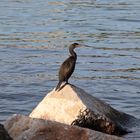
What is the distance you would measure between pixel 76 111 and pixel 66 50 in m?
8.03

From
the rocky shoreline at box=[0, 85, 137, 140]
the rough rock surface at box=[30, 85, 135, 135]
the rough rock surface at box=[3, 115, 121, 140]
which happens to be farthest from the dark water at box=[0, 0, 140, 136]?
the rough rock surface at box=[3, 115, 121, 140]

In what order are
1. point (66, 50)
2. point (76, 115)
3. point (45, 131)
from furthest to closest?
point (66, 50), point (76, 115), point (45, 131)

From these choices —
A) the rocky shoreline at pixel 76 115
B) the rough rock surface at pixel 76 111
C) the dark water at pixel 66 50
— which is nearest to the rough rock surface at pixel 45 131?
the rocky shoreline at pixel 76 115

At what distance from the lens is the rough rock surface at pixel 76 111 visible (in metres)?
9.40

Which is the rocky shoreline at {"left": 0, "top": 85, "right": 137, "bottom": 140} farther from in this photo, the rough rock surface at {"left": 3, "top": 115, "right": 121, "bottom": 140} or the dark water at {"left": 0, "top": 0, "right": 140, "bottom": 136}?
the dark water at {"left": 0, "top": 0, "right": 140, "bottom": 136}

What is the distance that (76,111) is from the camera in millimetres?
9383

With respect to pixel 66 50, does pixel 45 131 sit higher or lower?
lower

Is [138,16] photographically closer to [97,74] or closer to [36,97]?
[97,74]

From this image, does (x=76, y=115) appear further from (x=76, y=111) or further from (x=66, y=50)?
(x=66, y=50)

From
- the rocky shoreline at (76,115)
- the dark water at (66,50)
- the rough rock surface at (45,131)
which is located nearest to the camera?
the rough rock surface at (45,131)

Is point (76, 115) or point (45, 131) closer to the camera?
point (45, 131)

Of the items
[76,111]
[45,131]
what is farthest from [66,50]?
[45,131]

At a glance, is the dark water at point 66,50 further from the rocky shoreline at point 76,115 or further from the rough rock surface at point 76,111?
the rough rock surface at point 76,111

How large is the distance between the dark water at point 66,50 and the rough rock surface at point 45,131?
2865 mm
